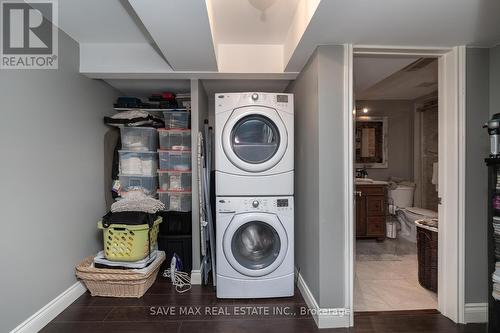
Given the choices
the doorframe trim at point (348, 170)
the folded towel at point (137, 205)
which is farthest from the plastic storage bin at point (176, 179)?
the doorframe trim at point (348, 170)

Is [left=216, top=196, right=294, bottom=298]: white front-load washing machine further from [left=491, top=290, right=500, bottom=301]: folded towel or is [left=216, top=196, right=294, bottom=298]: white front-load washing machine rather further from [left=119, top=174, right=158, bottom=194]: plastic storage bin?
[left=491, top=290, right=500, bottom=301]: folded towel

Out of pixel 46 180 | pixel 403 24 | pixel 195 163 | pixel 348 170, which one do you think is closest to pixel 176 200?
pixel 195 163

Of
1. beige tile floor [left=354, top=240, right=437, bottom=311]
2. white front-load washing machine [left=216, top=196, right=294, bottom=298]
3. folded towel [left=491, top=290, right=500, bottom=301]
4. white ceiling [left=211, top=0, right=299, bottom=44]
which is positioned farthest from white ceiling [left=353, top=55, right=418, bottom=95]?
beige tile floor [left=354, top=240, right=437, bottom=311]

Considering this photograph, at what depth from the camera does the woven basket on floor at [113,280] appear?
227cm

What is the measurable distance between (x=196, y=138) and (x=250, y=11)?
1248mm

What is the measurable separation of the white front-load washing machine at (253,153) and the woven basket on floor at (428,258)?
55.0 inches

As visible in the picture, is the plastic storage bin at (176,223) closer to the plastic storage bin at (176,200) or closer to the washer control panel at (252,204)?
the plastic storage bin at (176,200)

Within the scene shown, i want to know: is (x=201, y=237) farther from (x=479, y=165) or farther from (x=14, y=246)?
(x=479, y=165)

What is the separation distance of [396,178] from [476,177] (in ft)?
7.92

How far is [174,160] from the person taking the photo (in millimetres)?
2820

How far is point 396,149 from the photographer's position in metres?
4.26

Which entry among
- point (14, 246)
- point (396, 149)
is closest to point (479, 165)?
point (396, 149)

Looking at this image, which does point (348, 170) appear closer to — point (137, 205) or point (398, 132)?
point (137, 205)

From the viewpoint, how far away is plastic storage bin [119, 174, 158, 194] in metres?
2.79
